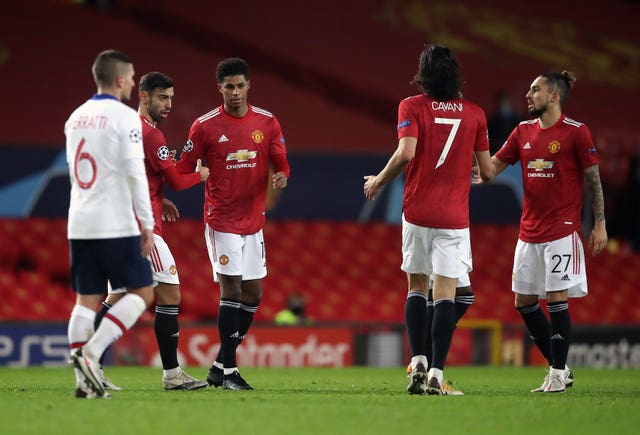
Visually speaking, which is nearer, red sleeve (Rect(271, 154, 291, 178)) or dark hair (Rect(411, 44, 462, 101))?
dark hair (Rect(411, 44, 462, 101))

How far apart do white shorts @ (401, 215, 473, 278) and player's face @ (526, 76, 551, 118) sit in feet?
4.44

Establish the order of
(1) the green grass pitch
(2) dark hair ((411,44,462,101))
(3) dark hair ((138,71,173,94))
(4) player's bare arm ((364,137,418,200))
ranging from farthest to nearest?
1. (3) dark hair ((138,71,173,94))
2. (2) dark hair ((411,44,462,101))
3. (4) player's bare arm ((364,137,418,200))
4. (1) the green grass pitch

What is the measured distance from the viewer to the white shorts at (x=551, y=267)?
7.87 m

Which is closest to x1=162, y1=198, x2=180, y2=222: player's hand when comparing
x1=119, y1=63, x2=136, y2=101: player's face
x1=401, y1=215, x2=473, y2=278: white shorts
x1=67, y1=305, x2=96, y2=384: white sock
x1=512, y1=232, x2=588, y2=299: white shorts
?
x1=119, y1=63, x2=136, y2=101: player's face

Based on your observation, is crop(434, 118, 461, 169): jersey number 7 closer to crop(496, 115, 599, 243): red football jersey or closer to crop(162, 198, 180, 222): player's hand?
crop(496, 115, 599, 243): red football jersey

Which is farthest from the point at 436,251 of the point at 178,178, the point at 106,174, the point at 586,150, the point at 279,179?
the point at 106,174

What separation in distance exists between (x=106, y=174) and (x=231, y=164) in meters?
1.59

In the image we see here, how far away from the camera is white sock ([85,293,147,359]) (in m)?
6.29

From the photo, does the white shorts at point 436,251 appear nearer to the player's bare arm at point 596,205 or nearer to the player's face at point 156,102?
the player's bare arm at point 596,205

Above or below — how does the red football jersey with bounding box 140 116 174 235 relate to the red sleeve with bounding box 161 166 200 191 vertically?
above

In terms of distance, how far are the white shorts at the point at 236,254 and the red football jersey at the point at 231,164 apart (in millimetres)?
52

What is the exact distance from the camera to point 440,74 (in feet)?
23.2

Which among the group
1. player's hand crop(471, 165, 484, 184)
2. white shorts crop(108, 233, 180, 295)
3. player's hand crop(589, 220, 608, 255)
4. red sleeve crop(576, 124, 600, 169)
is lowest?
white shorts crop(108, 233, 180, 295)

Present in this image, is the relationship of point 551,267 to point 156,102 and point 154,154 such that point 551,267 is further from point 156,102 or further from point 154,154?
point 156,102
